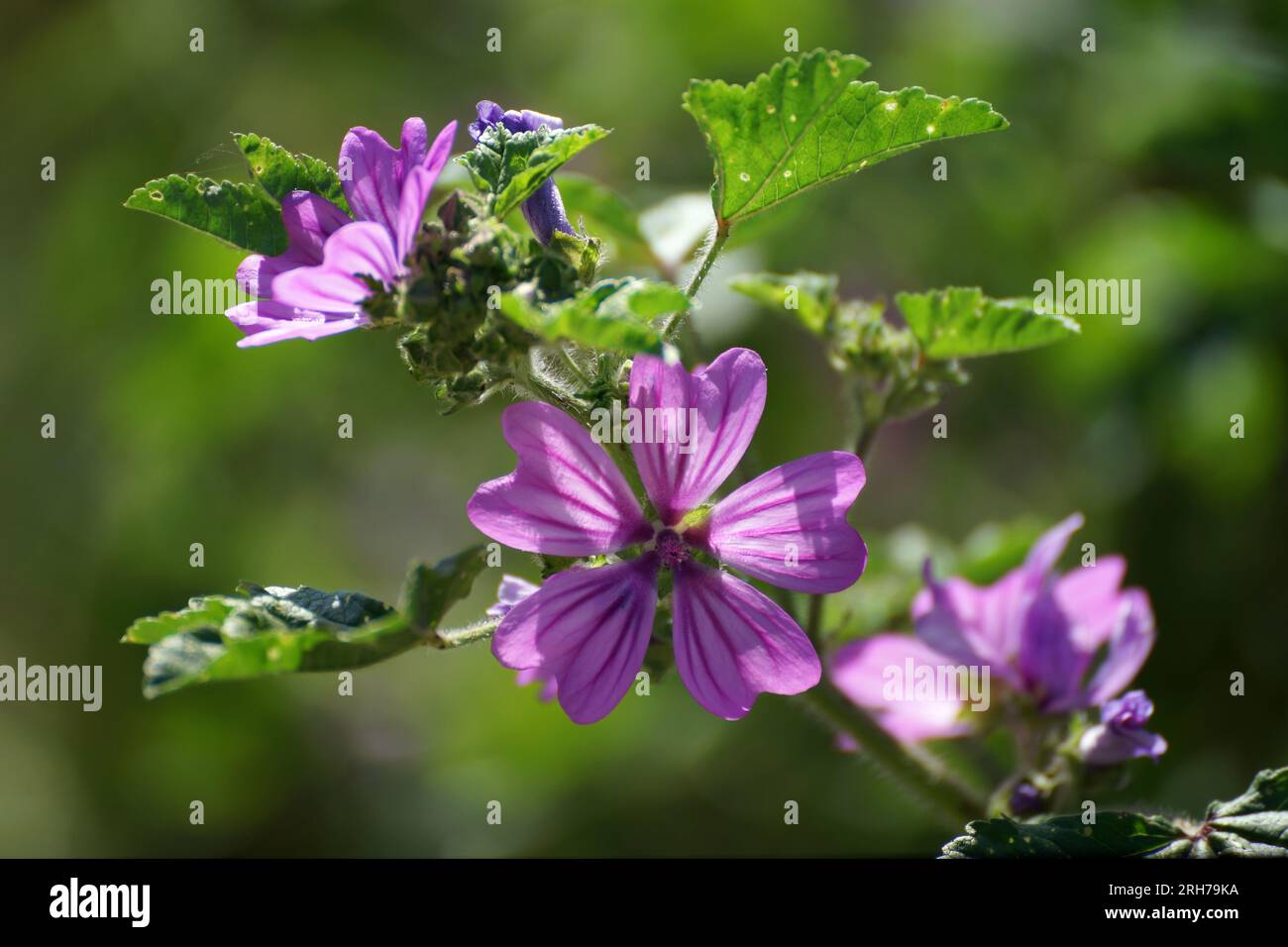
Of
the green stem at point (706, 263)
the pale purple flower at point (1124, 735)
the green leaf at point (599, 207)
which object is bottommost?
the pale purple flower at point (1124, 735)

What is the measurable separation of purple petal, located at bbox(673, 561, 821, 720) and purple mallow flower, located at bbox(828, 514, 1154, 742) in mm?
557

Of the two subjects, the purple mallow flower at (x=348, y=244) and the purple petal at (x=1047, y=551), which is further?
the purple petal at (x=1047, y=551)

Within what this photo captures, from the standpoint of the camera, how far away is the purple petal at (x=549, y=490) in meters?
1.58

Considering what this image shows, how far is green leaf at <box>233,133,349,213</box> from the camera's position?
5.61 feet

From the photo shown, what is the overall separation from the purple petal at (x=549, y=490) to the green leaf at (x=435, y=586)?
0.05 m

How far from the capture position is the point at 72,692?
454 centimetres

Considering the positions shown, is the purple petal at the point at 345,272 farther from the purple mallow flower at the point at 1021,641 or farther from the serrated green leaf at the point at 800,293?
the purple mallow flower at the point at 1021,641

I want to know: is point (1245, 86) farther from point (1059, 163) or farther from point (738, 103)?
point (738, 103)

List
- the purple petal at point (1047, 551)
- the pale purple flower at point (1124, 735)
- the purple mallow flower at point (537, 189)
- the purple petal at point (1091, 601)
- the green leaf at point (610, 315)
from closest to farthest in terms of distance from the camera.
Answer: the green leaf at point (610, 315), the purple mallow flower at point (537, 189), the pale purple flower at point (1124, 735), the purple petal at point (1047, 551), the purple petal at point (1091, 601)

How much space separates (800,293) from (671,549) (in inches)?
19.6

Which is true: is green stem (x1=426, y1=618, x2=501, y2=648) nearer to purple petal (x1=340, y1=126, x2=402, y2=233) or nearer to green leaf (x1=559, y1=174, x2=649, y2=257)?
purple petal (x1=340, y1=126, x2=402, y2=233)

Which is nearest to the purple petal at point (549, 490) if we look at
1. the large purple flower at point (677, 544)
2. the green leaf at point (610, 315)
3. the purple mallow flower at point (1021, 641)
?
the large purple flower at point (677, 544)

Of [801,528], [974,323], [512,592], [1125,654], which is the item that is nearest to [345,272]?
[512,592]
